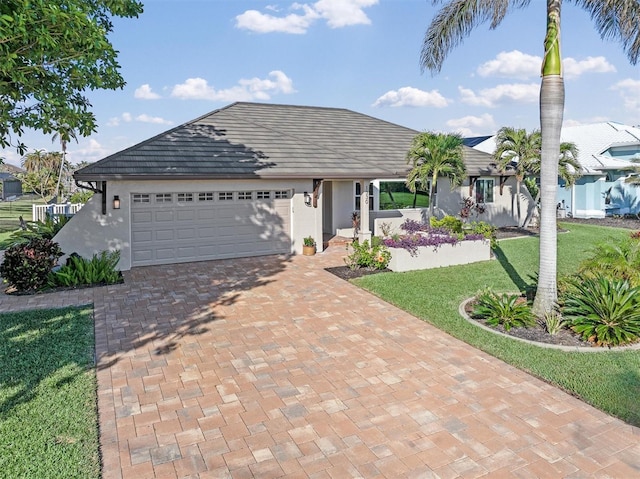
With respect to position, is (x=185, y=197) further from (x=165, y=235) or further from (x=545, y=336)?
(x=545, y=336)

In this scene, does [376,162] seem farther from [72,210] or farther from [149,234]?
[72,210]

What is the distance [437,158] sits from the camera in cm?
1556

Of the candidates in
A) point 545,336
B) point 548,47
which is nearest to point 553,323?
point 545,336

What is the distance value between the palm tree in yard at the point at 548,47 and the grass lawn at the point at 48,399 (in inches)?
295

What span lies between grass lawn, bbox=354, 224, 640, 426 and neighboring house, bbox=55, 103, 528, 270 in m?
4.41

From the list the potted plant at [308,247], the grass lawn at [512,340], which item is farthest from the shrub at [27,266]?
the grass lawn at [512,340]

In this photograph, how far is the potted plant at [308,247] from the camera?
49.2 ft

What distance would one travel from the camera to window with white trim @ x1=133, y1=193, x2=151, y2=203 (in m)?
13.1

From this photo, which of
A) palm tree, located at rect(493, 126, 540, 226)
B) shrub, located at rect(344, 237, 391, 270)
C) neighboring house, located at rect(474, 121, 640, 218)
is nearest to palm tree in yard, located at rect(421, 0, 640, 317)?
shrub, located at rect(344, 237, 391, 270)

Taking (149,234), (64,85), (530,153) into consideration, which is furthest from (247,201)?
(530,153)

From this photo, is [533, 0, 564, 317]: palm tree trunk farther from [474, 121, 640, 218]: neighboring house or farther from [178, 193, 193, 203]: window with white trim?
[474, 121, 640, 218]: neighboring house

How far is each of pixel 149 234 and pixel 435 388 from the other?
10259mm

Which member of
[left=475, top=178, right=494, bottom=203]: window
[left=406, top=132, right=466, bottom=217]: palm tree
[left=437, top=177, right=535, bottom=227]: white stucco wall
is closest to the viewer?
[left=406, top=132, right=466, bottom=217]: palm tree

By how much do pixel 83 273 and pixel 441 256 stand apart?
983 centimetres
